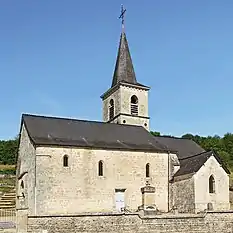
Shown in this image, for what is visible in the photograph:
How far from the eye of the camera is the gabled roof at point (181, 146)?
33969mm

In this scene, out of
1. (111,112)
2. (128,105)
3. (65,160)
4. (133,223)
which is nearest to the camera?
(133,223)

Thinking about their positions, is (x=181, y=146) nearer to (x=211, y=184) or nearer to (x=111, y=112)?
(x=211, y=184)

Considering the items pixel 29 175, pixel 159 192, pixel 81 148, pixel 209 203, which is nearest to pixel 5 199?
pixel 29 175

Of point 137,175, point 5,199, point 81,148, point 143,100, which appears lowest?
point 5,199

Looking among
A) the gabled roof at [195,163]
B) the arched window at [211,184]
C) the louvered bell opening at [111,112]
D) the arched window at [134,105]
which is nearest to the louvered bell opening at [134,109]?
the arched window at [134,105]

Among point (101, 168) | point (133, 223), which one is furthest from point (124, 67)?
point (133, 223)

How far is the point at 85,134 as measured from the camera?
101ft

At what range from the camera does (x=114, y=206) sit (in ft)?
96.0

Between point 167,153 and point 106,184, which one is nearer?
point 106,184

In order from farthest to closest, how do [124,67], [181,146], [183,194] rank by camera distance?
[124,67] → [181,146] → [183,194]

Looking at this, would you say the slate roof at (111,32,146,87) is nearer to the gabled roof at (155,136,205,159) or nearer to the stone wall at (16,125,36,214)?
the gabled roof at (155,136,205,159)

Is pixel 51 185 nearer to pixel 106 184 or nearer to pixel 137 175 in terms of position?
pixel 106 184

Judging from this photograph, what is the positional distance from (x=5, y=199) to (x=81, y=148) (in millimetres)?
13728

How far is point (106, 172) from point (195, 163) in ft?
22.6
